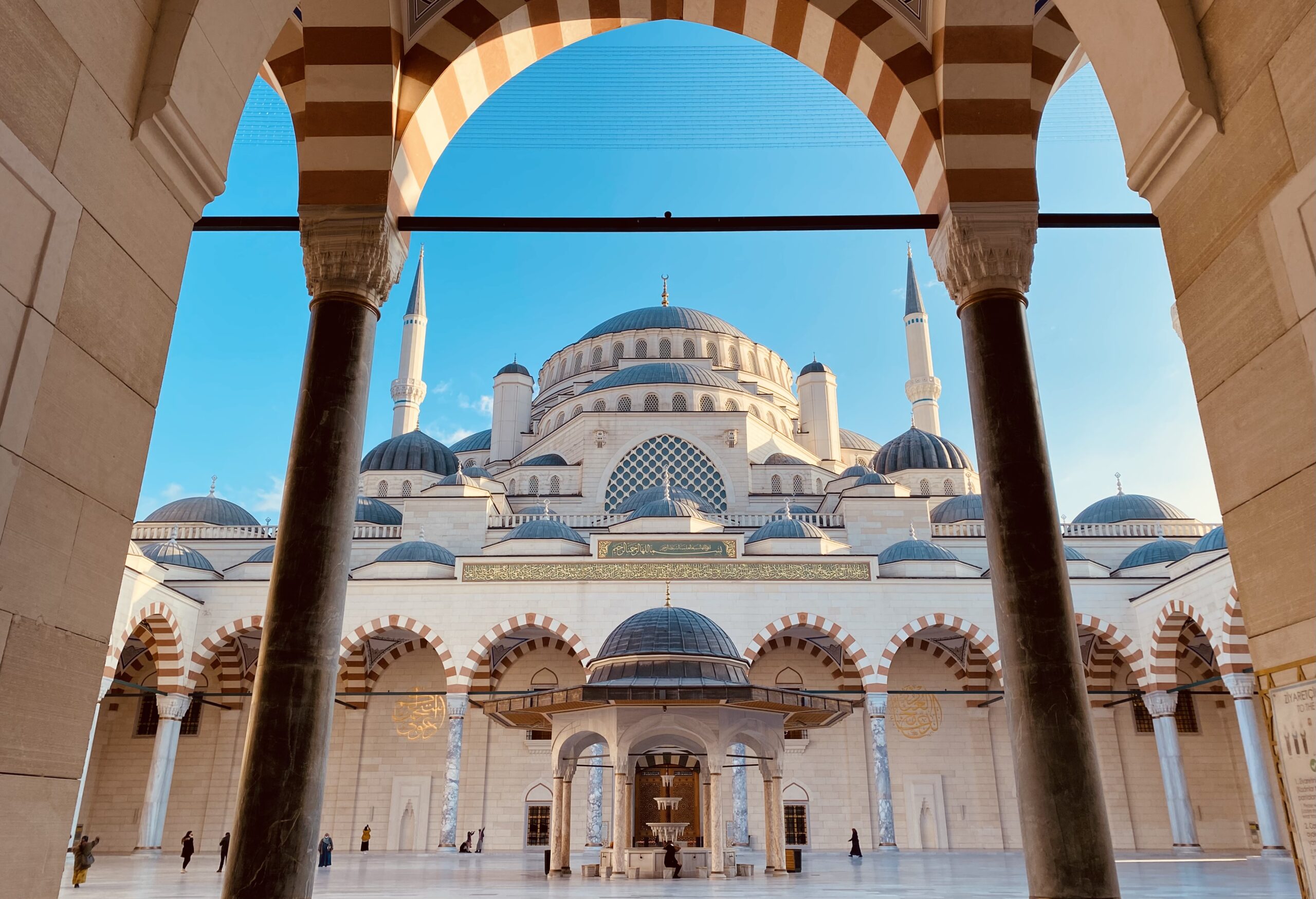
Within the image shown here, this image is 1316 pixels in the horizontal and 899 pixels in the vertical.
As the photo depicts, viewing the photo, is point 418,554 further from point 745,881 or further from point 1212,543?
point 1212,543

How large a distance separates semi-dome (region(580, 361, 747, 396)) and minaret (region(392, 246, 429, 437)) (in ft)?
16.6

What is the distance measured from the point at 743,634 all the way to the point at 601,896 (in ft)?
31.7

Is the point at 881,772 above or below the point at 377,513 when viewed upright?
below

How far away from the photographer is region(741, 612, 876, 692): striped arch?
16.0 meters

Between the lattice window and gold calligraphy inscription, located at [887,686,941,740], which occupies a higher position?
the lattice window

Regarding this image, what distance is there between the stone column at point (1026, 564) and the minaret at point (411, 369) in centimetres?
2317

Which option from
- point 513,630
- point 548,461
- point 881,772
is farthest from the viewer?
point 548,461

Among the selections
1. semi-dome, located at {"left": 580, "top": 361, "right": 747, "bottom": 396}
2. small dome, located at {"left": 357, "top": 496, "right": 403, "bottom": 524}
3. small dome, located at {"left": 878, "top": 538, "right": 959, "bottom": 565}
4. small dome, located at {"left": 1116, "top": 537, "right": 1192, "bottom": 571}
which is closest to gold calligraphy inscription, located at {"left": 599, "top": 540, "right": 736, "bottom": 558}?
small dome, located at {"left": 878, "top": 538, "right": 959, "bottom": 565}

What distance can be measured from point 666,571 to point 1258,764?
8991 mm

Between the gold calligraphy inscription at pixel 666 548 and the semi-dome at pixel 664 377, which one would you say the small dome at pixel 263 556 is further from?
the semi-dome at pixel 664 377

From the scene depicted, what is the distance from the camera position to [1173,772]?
50.3 feet

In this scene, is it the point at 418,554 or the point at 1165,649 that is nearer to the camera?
the point at 1165,649

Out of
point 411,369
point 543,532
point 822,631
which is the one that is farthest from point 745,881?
point 411,369

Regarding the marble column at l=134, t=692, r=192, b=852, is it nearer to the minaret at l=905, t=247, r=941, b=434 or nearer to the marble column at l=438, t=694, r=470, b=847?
the marble column at l=438, t=694, r=470, b=847
